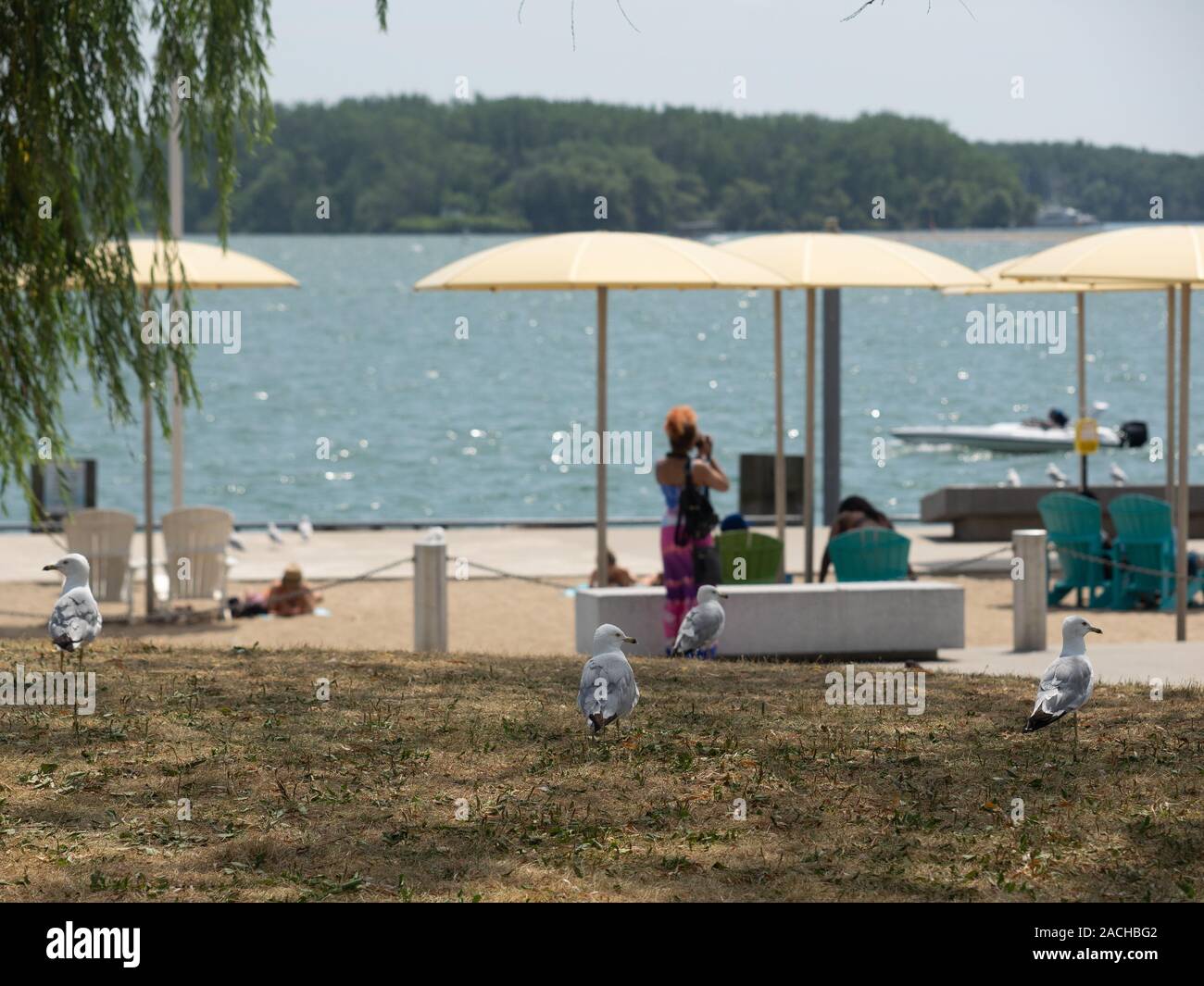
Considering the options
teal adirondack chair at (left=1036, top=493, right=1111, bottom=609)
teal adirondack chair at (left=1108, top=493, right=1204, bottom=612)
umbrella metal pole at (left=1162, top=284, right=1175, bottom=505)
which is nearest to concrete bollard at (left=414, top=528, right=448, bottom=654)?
umbrella metal pole at (left=1162, top=284, right=1175, bottom=505)

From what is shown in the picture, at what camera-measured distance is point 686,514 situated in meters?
11.4

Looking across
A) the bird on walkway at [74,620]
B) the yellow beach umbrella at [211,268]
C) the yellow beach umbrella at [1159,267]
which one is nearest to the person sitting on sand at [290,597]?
the yellow beach umbrella at [211,268]

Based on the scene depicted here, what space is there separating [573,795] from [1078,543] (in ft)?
34.2

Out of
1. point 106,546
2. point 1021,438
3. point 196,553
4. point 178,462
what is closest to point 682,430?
point 196,553

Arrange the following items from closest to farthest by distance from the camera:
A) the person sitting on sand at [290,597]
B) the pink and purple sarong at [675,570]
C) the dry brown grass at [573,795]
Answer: the dry brown grass at [573,795] → the pink and purple sarong at [675,570] → the person sitting on sand at [290,597]

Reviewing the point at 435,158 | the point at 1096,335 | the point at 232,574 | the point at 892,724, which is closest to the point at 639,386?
the point at 435,158

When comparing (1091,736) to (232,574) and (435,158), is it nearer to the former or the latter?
(232,574)

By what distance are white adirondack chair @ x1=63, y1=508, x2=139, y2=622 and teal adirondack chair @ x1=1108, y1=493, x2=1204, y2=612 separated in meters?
8.85

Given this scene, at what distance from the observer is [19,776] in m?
6.90

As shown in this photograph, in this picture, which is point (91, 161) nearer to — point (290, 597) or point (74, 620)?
point (74, 620)

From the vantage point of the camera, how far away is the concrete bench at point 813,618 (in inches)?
473

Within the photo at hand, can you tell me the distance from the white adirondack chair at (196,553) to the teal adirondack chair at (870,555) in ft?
17.6

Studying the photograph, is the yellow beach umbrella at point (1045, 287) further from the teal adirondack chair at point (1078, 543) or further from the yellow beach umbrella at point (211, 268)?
the yellow beach umbrella at point (211, 268)
